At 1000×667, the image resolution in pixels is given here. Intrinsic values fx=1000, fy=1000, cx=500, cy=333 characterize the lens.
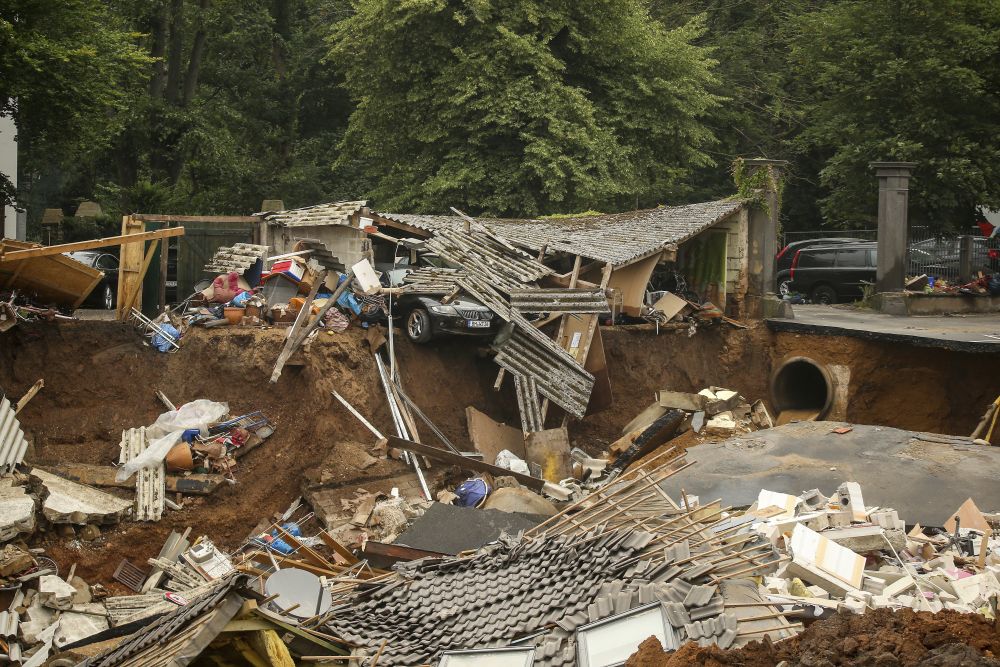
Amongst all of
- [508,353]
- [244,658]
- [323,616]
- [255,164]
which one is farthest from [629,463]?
[255,164]

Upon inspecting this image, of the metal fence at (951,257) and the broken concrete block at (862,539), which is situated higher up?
the metal fence at (951,257)

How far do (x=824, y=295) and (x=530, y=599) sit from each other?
19.4m

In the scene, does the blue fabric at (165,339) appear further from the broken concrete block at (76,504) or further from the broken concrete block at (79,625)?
the broken concrete block at (79,625)

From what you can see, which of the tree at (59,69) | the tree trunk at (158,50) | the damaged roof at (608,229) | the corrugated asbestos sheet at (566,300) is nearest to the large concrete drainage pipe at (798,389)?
the damaged roof at (608,229)

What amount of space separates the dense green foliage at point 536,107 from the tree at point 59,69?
0.43 ft

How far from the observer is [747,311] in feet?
72.0

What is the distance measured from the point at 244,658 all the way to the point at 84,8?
53.4 ft

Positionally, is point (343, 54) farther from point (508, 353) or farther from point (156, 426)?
point (156, 426)

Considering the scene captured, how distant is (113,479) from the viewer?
14.1 m

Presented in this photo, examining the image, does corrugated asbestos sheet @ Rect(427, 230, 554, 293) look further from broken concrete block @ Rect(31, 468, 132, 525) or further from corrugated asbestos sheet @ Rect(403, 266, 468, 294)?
broken concrete block @ Rect(31, 468, 132, 525)

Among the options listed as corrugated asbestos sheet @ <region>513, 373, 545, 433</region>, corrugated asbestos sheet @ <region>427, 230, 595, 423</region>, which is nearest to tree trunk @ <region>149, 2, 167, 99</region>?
corrugated asbestos sheet @ <region>427, 230, 595, 423</region>

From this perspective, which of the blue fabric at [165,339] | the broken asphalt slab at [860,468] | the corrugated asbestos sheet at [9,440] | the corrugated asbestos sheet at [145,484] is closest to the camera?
the broken asphalt slab at [860,468]

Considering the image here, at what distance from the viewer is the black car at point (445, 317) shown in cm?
1686

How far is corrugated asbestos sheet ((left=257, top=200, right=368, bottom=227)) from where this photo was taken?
1814 centimetres
